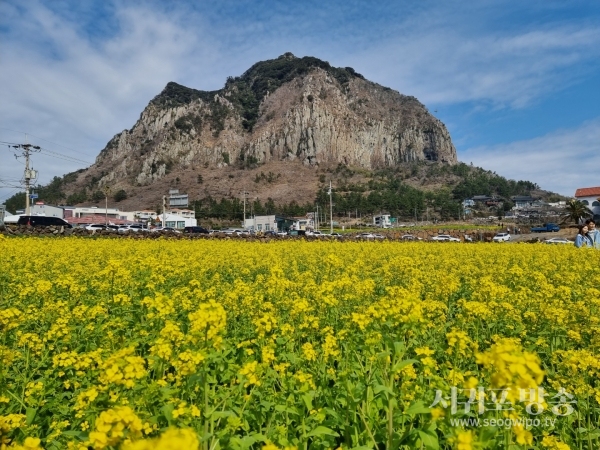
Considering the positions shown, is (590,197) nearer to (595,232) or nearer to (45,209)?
(595,232)

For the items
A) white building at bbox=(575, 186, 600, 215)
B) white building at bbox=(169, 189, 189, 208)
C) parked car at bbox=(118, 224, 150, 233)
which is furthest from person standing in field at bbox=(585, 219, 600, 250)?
white building at bbox=(169, 189, 189, 208)

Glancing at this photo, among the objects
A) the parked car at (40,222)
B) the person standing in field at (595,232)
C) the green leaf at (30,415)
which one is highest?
the parked car at (40,222)

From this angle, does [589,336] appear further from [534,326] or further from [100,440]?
[100,440]

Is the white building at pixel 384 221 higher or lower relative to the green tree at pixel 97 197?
lower

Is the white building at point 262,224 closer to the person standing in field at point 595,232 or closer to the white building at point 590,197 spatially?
the white building at point 590,197

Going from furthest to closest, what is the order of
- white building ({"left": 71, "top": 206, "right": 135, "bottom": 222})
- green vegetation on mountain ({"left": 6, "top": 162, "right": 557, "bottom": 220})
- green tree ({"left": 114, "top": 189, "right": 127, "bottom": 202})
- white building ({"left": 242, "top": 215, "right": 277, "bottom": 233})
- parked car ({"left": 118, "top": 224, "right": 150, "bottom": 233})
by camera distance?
green tree ({"left": 114, "top": 189, "right": 127, "bottom": 202})
green vegetation on mountain ({"left": 6, "top": 162, "right": 557, "bottom": 220})
white building ({"left": 71, "top": 206, "right": 135, "bottom": 222})
white building ({"left": 242, "top": 215, "right": 277, "bottom": 233})
parked car ({"left": 118, "top": 224, "right": 150, "bottom": 233})

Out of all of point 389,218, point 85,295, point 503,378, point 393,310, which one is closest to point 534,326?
point 393,310

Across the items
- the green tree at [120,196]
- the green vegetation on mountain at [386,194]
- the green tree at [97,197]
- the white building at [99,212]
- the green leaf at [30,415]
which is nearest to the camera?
the green leaf at [30,415]

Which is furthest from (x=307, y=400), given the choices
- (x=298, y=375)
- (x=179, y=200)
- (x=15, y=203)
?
(x=15, y=203)

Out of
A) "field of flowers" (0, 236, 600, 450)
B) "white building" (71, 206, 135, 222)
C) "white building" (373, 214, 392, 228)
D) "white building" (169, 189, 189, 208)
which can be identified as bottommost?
"field of flowers" (0, 236, 600, 450)

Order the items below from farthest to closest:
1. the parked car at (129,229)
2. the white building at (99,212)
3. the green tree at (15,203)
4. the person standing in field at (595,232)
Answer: the green tree at (15,203), the white building at (99,212), the parked car at (129,229), the person standing in field at (595,232)

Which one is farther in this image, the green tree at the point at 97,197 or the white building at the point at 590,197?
the green tree at the point at 97,197

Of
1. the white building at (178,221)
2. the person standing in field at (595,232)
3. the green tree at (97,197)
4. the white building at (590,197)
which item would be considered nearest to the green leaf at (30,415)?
the person standing in field at (595,232)

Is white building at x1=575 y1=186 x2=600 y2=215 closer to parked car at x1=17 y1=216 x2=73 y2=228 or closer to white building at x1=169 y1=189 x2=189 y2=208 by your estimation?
parked car at x1=17 y1=216 x2=73 y2=228
